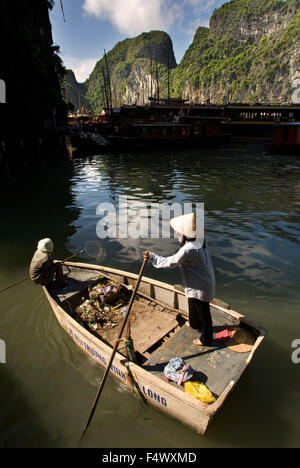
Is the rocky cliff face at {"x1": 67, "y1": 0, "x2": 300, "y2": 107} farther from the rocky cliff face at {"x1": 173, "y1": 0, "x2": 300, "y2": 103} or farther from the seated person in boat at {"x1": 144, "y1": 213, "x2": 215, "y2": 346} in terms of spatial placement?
the seated person in boat at {"x1": 144, "y1": 213, "x2": 215, "y2": 346}

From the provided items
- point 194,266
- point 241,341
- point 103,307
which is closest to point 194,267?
point 194,266

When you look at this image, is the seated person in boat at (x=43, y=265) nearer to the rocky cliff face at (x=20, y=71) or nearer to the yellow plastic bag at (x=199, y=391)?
the yellow plastic bag at (x=199, y=391)

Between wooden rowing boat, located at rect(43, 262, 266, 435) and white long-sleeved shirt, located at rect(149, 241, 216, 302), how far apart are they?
3.48 ft

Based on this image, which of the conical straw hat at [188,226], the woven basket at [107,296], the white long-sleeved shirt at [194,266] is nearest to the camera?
the conical straw hat at [188,226]

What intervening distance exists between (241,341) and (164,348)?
1427 mm

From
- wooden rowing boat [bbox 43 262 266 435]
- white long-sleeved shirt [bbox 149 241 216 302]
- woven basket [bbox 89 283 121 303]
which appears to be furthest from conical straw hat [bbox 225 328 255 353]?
woven basket [bbox 89 283 121 303]

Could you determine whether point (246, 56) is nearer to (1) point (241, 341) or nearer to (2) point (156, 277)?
(2) point (156, 277)

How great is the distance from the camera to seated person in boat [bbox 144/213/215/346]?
398cm

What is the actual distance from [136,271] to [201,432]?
526 centimetres

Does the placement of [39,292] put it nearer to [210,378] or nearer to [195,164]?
[210,378]

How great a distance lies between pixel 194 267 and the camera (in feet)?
13.8

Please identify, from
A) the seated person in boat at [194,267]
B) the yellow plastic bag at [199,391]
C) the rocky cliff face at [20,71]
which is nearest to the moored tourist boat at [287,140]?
the rocky cliff face at [20,71]

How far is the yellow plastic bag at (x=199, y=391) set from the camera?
11.7ft

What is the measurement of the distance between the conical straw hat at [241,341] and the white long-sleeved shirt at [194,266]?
1019mm
